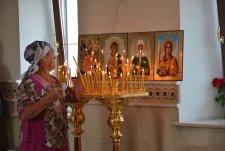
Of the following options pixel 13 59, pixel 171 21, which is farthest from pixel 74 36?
pixel 171 21

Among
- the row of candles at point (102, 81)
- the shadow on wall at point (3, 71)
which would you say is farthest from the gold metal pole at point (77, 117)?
the shadow on wall at point (3, 71)

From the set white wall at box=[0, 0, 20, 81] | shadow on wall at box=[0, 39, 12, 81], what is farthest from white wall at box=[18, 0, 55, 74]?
shadow on wall at box=[0, 39, 12, 81]

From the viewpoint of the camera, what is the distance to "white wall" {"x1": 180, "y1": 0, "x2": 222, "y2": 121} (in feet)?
11.1

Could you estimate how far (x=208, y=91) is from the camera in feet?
11.6

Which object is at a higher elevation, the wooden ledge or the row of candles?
the row of candles

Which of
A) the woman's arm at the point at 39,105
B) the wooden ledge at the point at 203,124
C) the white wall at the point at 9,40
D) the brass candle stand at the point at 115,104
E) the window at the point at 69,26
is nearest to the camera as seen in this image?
the woman's arm at the point at 39,105

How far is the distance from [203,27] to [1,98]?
1.84 meters

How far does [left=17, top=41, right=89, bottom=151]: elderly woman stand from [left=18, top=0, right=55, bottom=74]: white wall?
1.39m

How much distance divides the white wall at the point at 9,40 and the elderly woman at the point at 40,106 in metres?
1.39

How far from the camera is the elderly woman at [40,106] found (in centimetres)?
268

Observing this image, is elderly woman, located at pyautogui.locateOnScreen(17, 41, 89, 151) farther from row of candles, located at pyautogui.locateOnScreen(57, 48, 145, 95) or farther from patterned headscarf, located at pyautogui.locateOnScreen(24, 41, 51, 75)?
row of candles, located at pyautogui.locateOnScreen(57, 48, 145, 95)

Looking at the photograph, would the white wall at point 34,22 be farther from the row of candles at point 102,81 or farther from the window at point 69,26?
the row of candles at point 102,81

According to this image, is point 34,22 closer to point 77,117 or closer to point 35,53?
point 77,117

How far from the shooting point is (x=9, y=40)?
417 centimetres
